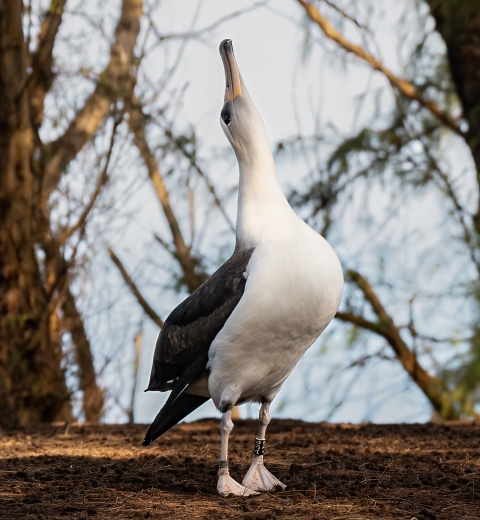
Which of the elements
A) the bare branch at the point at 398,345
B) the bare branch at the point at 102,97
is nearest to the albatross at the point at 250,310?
the bare branch at the point at 102,97

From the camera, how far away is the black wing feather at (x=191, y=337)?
3523 mm

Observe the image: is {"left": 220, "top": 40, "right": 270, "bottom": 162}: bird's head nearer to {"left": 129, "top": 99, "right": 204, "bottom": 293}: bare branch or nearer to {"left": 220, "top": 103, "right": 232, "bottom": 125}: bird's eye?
{"left": 220, "top": 103, "right": 232, "bottom": 125}: bird's eye

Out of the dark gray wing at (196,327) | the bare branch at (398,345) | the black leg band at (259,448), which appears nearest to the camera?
the dark gray wing at (196,327)

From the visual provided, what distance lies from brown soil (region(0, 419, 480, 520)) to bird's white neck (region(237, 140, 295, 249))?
114 centimetres

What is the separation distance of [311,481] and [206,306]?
3.27ft

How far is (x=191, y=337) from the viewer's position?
3695 millimetres

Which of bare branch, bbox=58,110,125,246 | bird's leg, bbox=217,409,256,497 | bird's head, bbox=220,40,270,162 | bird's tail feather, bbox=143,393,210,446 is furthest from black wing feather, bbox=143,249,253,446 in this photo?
bare branch, bbox=58,110,125,246

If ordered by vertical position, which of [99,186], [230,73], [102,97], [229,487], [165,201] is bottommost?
[229,487]

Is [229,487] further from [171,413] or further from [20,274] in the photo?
[20,274]

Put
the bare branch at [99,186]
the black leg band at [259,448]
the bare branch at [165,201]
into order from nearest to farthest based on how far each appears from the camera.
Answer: the black leg band at [259,448] → the bare branch at [99,186] → the bare branch at [165,201]

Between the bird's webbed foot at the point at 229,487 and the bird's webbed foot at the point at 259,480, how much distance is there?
54 mm

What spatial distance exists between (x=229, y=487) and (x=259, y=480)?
0.18 m

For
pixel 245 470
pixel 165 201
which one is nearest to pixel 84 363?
pixel 165 201

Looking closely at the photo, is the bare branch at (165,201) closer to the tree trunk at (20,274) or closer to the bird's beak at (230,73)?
the tree trunk at (20,274)
